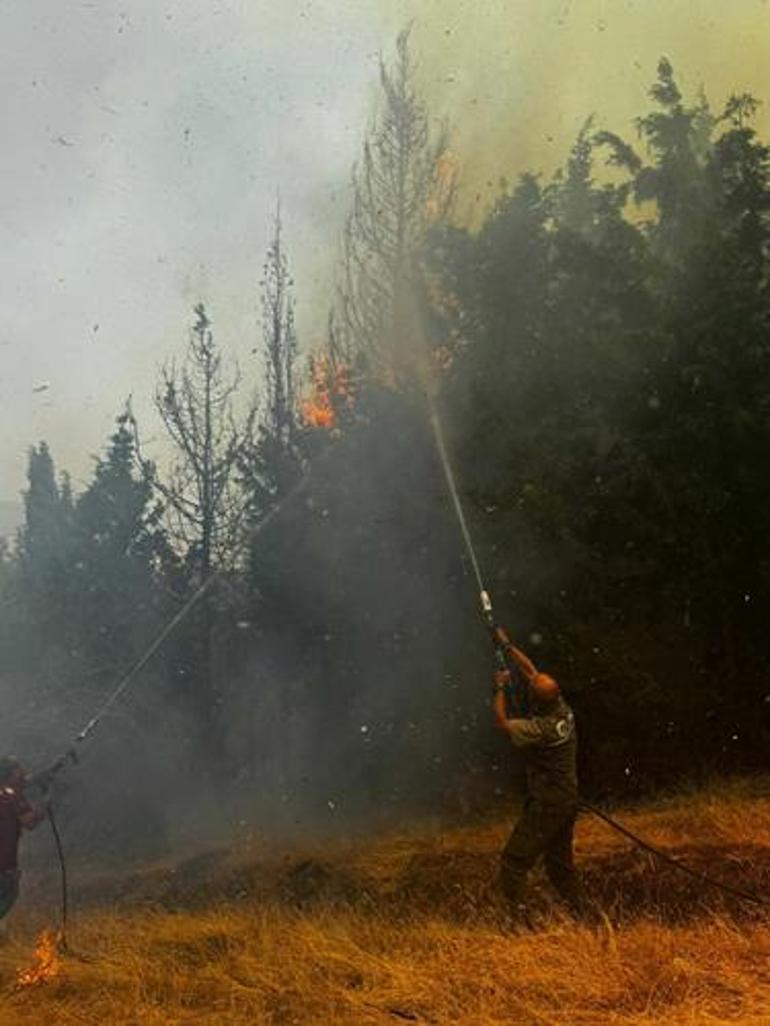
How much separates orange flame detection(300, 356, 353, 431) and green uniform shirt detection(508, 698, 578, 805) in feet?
41.2

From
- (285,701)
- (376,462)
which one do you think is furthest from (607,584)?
(285,701)

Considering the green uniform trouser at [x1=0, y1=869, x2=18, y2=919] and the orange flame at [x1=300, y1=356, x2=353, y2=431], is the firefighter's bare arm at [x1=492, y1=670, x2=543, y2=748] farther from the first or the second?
the orange flame at [x1=300, y1=356, x2=353, y2=431]

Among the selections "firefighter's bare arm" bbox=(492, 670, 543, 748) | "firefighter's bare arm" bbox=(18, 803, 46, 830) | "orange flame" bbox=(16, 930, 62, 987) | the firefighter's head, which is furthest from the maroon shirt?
the firefighter's head

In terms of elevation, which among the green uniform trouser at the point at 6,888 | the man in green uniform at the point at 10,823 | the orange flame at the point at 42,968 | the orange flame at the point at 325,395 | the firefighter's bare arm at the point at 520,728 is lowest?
the orange flame at the point at 42,968

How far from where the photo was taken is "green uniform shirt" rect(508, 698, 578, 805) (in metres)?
8.09

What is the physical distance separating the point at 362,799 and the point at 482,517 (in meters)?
5.63

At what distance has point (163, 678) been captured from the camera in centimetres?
2053

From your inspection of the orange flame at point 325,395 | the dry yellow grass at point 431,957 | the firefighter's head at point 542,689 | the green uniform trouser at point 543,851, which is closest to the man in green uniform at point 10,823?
the dry yellow grass at point 431,957

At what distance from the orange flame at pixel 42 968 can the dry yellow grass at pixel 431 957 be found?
0.53 feet

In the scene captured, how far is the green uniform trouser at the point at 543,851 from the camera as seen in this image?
8078 millimetres

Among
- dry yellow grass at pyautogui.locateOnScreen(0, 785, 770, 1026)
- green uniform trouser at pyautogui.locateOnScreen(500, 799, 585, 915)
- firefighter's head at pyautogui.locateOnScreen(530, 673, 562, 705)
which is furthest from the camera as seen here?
firefighter's head at pyautogui.locateOnScreen(530, 673, 562, 705)

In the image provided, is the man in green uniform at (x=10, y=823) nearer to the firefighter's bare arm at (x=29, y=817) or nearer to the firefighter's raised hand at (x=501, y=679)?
the firefighter's bare arm at (x=29, y=817)

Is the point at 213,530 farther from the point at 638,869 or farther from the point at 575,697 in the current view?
the point at 638,869

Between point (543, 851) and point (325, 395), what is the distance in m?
16.3
